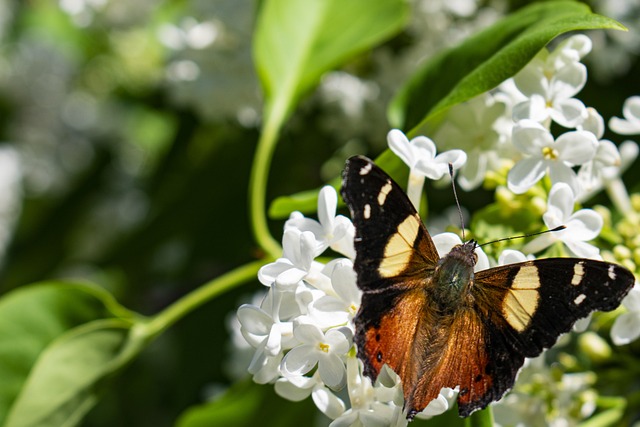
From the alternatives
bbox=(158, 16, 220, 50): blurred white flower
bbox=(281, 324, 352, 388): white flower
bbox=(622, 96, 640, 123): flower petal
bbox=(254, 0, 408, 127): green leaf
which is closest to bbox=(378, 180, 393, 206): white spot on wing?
bbox=(281, 324, 352, 388): white flower

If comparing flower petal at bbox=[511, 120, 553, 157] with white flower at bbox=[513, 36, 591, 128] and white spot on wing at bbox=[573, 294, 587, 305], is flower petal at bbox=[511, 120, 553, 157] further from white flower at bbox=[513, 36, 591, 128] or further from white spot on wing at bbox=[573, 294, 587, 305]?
white spot on wing at bbox=[573, 294, 587, 305]

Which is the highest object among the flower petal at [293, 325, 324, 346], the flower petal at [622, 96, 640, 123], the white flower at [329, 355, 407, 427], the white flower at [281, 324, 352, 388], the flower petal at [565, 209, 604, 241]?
the flower petal at [293, 325, 324, 346]

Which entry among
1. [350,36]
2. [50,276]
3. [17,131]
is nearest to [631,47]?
[350,36]

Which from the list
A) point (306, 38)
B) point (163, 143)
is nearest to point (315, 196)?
point (306, 38)

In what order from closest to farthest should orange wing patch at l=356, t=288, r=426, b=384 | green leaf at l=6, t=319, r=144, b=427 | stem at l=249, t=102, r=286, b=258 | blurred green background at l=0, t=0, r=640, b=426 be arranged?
orange wing patch at l=356, t=288, r=426, b=384
green leaf at l=6, t=319, r=144, b=427
stem at l=249, t=102, r=286, b=258
blurred green background at l=0, t=0, r=640, b=426

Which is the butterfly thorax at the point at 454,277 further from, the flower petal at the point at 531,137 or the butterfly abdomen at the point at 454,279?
the flower petal at the point at 531,137

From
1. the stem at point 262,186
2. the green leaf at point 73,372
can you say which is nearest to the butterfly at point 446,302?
the stem at point 262,186

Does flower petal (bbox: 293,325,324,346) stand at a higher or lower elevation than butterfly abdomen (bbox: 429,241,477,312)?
higher

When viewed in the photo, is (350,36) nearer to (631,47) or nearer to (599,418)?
(631,47)
